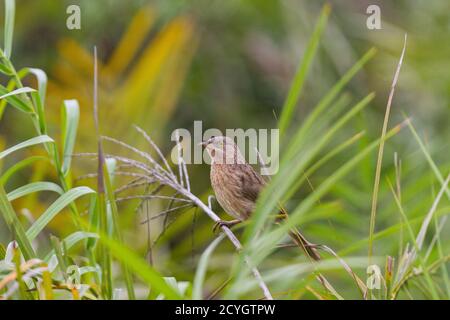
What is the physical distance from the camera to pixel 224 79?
5.63 m

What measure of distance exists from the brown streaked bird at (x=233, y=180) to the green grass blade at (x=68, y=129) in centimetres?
84

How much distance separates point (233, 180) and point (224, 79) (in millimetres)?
2623

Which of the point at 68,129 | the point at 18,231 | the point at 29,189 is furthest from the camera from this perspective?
the point at 68,129

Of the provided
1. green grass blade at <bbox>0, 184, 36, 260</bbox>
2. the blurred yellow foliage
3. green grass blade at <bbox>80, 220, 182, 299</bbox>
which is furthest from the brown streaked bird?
green grass blade at <bbox>80, 220, 182, 299</bbox>

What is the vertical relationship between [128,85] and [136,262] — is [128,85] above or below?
above

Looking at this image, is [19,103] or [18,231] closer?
[18,231]

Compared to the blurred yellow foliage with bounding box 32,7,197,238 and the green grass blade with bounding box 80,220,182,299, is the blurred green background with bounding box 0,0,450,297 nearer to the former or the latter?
the blurred yellow foliage with bounding box 32,7,197,238

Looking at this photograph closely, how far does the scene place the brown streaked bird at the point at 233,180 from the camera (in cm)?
304

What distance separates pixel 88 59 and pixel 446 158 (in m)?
2.19

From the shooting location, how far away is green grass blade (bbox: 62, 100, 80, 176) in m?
2.28

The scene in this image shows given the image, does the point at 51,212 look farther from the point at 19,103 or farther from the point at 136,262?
the point at 136,262

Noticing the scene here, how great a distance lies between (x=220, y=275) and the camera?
14.0ft

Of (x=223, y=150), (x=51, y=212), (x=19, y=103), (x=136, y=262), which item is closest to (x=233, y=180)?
(x=223, y=150)
